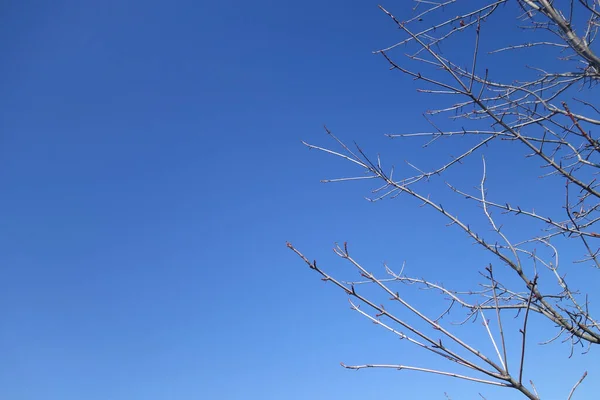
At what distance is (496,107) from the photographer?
2.76 meters

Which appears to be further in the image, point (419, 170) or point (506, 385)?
point (419, 170)

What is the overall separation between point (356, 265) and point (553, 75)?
2030mm

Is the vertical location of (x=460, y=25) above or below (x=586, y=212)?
above

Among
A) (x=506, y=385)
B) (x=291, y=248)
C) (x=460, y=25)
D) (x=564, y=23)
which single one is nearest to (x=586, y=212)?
(x=564, y=23)

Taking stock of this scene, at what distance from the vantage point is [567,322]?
212 cm

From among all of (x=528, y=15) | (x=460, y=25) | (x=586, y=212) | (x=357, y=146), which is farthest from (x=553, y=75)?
(x=357, y=146)

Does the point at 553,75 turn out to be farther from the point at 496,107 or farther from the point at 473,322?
the point at 473,322

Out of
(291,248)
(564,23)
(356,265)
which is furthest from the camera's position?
(564,23)

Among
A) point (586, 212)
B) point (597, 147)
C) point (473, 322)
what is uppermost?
point (586, 212)

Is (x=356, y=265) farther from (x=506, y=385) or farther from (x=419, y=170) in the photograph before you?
(x=419, y=170)

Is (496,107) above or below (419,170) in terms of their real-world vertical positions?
above

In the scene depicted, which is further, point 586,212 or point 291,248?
point 586,212

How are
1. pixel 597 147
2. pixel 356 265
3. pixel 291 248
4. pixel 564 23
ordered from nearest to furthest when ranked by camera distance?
pixel 291 248 → pixel 356 265 → pixel 597 147 → pixel 564 23

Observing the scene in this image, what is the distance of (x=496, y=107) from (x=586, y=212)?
2.53ft
